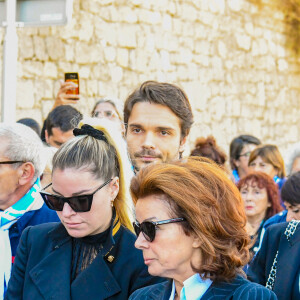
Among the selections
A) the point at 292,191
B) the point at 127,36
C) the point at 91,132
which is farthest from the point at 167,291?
the point at 127,36

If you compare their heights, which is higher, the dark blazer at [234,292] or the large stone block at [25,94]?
the large stone block at [25,94]

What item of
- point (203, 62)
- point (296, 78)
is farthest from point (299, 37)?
point (203, 62)

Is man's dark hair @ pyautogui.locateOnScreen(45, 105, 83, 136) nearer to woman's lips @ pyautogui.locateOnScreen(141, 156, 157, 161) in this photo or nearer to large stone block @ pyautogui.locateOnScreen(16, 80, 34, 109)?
woman's lips @ pyautogui.locateOnScreen(141, 156, 157, 161)

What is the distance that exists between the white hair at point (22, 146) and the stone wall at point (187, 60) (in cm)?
507

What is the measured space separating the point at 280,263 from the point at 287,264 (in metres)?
0.04

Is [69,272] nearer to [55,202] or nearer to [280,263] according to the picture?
[55,202]

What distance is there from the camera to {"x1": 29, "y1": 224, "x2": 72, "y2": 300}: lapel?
2738mm

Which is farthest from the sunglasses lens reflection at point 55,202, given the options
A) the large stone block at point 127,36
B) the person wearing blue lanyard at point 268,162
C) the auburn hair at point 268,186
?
the large stone block at point 127,36

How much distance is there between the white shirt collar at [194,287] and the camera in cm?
234

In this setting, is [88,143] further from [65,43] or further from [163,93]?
[65,43]

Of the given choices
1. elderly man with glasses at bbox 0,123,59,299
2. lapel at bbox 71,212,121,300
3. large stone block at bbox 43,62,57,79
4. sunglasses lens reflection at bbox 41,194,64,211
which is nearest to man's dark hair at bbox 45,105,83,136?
elderly man with glasses at bbox 0,123,59,299

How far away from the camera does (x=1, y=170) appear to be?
3443 millimetres

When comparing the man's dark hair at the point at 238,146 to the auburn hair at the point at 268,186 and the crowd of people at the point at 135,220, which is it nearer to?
the auburn hair at the point at 268,186

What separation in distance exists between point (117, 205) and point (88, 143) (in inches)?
11.8
